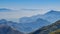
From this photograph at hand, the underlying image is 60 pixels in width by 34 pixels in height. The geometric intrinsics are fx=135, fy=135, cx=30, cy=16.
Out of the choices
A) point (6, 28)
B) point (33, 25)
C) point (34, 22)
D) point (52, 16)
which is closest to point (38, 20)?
point (34, 22)

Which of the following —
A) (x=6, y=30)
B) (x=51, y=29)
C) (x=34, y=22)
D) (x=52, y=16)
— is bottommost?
(x=51, y=29)

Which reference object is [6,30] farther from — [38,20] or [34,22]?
[38,20]

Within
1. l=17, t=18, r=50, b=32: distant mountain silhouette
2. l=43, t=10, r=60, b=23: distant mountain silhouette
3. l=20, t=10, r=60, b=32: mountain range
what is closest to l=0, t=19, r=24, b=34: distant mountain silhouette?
l=17, t=18, r=50, b=32: distant mountain silhouette

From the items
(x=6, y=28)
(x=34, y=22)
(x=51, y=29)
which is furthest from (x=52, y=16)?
(x=6, y=28)

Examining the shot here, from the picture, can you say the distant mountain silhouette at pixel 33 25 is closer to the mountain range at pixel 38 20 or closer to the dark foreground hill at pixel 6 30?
the mountain range at pixel 38 20

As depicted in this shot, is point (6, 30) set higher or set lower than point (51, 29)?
higher

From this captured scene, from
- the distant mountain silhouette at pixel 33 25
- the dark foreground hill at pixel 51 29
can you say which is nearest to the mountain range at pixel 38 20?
the distant mountain silhouette at pixel 33 25

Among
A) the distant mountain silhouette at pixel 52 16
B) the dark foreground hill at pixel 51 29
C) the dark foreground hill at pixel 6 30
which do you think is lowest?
the dark foreground hill at pixel 51 29

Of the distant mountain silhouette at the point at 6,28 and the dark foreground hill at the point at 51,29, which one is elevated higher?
the distant mountain silhouette at the point at 6,28

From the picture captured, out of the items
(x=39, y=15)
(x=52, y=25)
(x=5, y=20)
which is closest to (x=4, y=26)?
(x=5, y=20)

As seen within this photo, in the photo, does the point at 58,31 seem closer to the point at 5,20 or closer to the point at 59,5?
the point at 59,5

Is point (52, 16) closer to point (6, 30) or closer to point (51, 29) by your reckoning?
point (51, 29)
